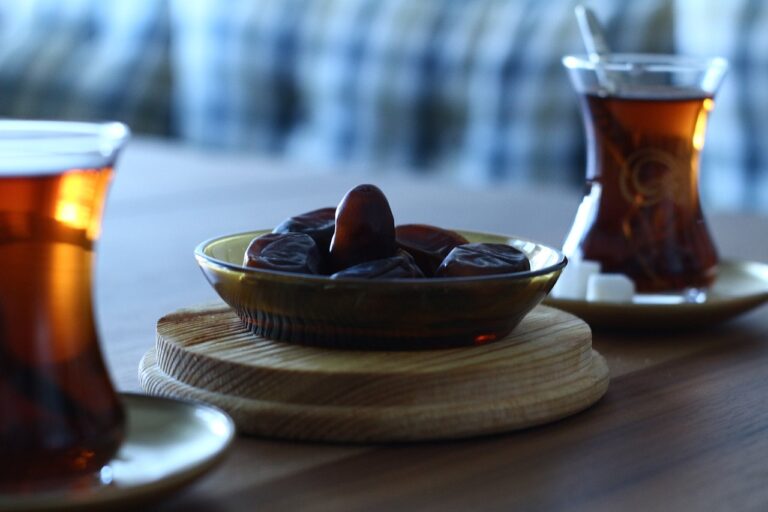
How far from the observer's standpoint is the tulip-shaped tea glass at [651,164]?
0.72m

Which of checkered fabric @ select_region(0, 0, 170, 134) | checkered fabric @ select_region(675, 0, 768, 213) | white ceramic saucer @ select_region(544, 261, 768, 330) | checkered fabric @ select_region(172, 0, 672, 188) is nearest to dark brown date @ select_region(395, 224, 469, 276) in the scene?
white ceramic saucer @ select_region(544, 261, 768, 330)

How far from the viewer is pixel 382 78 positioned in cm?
230

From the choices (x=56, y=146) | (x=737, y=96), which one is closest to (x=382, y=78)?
(x=737, y=96)

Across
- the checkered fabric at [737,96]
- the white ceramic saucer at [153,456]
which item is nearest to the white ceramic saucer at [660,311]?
the white ceramic saucer at [153,456]

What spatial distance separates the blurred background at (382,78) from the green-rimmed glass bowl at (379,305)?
1.48 m

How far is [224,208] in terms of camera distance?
1181mm

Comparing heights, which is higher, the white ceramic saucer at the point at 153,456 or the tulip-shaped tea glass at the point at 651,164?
the tulip-shaped tea glass at the point at 651,164

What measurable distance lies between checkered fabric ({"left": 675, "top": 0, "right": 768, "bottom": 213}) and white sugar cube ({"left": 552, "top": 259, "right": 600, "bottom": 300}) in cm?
126

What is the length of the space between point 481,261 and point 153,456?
19 cm

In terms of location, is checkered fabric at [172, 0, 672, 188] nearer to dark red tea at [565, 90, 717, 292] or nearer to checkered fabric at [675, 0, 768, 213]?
checkered fabric at [675, 0, 768, 213]

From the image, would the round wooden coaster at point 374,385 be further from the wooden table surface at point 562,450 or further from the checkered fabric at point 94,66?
the checkered fabric at point 94,66

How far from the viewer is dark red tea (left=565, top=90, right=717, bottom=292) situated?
72cm

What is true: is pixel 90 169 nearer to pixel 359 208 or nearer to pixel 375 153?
pixel 359 208

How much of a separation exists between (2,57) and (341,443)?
2.58 m
